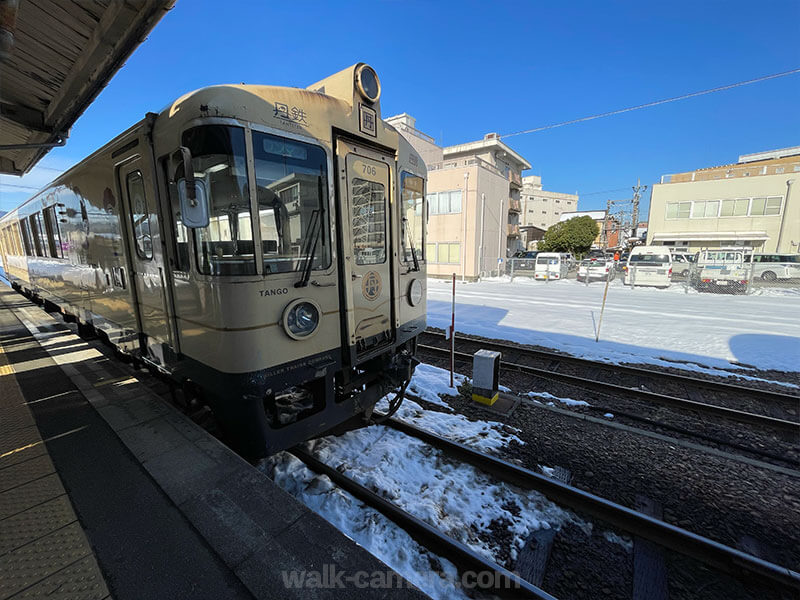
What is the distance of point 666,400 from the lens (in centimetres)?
528

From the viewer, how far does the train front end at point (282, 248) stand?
255 cm

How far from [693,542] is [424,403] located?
3189 millimetres

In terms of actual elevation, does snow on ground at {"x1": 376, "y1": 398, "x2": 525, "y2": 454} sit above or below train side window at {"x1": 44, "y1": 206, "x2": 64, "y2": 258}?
below

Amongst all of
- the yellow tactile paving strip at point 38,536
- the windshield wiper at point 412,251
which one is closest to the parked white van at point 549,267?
the windshield wiper at point 412,251

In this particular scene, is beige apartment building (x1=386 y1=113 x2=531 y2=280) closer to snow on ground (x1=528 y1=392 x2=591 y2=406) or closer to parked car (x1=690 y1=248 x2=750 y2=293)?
parked car (x1=690 y1=248 x2=750 y2=293)

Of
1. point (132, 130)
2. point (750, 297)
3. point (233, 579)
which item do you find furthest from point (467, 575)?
point (750, 297)

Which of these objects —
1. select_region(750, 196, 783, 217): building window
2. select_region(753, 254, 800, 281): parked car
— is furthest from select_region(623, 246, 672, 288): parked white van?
select_region(750, 196, 783, 217): building window

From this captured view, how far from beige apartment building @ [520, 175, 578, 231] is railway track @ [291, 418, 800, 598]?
7912 cm

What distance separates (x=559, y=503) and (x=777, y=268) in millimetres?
24564

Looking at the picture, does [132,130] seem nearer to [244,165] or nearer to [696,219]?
[244,165]

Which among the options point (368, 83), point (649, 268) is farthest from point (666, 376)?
point (649, 268)

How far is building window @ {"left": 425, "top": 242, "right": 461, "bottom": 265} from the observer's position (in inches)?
949

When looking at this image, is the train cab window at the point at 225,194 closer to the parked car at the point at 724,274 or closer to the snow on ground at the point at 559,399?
the snow on ground at the point at 559,399

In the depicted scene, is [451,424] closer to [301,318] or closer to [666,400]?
[301,318]
